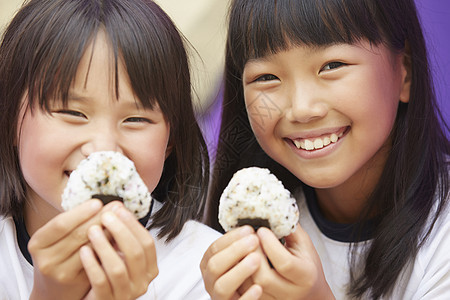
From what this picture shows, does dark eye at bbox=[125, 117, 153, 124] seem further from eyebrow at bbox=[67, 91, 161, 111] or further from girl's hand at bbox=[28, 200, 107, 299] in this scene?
girl's hand at bbox=[28, 200, 107, 299]

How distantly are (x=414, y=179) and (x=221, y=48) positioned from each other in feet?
4.96

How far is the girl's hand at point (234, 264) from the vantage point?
3.97 feet

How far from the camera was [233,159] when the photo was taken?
2.13 m

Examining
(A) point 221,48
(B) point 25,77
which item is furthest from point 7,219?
(A) point 221,48

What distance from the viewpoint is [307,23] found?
1.61m

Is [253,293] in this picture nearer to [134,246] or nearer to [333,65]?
[134,246]

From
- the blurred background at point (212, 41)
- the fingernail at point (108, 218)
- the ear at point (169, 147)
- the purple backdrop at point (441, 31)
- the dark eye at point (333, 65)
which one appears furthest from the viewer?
the purple backdrop at point (441, 31)

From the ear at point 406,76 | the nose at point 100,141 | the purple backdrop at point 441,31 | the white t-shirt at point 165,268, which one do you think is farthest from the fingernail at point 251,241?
the purple backdrop at point 441,31

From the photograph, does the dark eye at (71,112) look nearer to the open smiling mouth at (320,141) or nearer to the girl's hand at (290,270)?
the girl's hand at (290,270)

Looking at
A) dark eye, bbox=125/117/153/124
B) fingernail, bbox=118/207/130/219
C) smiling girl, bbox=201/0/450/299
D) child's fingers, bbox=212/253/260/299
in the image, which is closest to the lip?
smiling girl, bbox=201/0/450/299

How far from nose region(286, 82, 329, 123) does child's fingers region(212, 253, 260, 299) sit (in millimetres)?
503

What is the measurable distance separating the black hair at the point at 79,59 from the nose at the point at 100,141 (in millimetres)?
120

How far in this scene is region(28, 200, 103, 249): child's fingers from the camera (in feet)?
3.84

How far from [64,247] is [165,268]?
57cm
